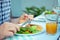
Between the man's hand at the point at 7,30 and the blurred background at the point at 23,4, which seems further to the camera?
the blurred background at the point at 23,4

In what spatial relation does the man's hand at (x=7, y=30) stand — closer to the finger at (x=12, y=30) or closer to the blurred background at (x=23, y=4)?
the finger at (x=12, y=30)

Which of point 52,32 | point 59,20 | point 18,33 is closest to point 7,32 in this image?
point 18,33

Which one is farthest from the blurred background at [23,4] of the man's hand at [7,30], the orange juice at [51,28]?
the man's hand at [7,30]

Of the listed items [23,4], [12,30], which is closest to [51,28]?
[12,30]

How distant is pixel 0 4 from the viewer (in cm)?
259

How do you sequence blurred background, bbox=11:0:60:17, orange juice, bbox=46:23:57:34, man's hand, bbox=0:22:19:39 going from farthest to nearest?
blurred background, bbox=11:0:60:17, orange juice, bbox=46:23:57:34, man's hand, bbox=0:22:19:39

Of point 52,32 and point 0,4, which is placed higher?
point 0,4

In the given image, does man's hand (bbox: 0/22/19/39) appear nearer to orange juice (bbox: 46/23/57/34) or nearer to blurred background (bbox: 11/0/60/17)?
orange juice (bbox: 46/23/57/34)

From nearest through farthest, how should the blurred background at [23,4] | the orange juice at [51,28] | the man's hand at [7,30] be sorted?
the man's hand at [7,30]
the orange juice at [51,28]
the blurred background at [23,4]

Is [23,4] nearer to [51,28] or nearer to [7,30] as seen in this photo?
[51,28]

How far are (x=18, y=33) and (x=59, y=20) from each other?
319 mm

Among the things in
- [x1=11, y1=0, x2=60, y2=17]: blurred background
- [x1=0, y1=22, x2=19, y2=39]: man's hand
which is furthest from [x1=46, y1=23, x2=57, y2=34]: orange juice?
[x1=11, y1=0, x2=60, y2=17]: blurred background

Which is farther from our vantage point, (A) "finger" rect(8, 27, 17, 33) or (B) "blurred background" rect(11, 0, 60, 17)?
(B) "blurred background" rect(11, 0, 60, 17)

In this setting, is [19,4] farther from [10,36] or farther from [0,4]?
[10,36]
